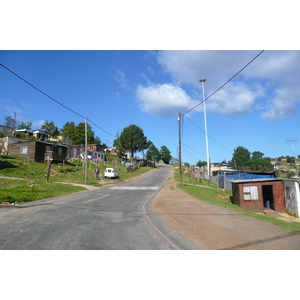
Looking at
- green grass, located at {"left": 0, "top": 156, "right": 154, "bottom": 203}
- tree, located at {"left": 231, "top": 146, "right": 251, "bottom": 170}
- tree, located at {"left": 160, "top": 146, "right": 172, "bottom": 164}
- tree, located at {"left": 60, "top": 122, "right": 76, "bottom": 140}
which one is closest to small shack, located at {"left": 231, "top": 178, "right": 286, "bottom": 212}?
green grass, located at {"left": 0, "top": 156, "right": 154, "bottom": 203}

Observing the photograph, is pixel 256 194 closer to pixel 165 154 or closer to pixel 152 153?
pixel 152 153

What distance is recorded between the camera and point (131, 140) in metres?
76.8

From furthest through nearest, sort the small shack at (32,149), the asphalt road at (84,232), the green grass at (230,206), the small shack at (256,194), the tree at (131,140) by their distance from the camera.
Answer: the tree at (131,140) → the small shack at (32,149) → the small shack at (256,194) → the green grass at (230,206) → the asphalt road at (84,232)

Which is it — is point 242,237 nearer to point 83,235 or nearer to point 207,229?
point 207,229

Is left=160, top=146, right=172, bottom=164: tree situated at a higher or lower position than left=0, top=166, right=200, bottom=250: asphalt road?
higher

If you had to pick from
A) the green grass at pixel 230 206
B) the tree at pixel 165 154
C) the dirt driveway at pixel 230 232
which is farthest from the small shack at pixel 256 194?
the tree at pixel 165 154

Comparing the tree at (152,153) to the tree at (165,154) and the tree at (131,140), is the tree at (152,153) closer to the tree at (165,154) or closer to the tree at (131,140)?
the tree at (165,154)

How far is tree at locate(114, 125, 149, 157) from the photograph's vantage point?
76.3 m

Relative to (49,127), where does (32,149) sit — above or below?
below

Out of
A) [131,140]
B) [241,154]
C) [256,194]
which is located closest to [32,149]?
[256,194]

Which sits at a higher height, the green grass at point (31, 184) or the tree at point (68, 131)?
the tree at point (68, 131)

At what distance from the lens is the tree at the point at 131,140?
250 ft

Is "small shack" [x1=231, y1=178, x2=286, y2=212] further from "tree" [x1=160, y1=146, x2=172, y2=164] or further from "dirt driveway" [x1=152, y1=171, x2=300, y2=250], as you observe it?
"tree" [x1=160, y1=146, x2=172, y2=164]

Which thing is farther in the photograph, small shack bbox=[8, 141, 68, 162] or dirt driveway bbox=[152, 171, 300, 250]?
small shack bbox=[8, 141, 68, 162]
